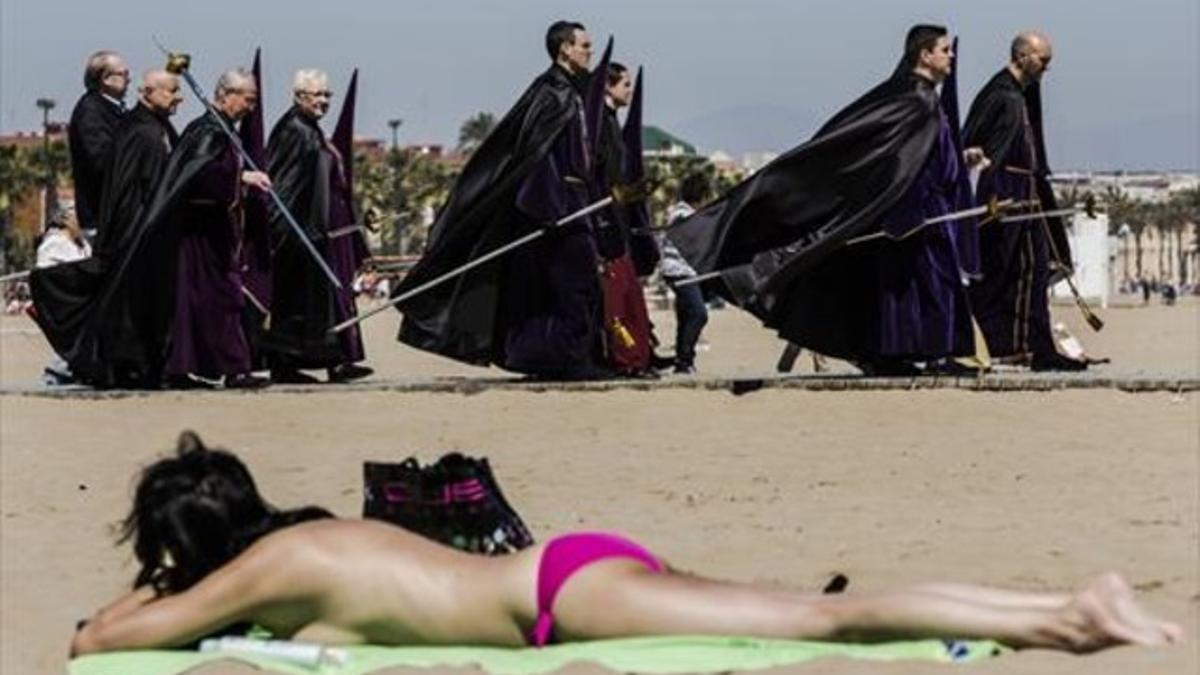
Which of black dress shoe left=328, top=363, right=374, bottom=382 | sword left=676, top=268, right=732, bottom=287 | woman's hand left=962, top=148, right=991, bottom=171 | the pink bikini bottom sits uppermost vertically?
woman's hand left=962, top=148, right=991, bottom=171

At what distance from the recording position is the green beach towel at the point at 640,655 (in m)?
5.86

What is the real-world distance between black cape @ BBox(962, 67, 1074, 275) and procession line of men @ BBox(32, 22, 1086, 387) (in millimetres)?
16

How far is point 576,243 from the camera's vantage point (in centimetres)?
1555

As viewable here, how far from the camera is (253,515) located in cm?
643

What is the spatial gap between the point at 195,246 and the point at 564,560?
9.96m

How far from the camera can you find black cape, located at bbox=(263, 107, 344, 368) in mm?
16500

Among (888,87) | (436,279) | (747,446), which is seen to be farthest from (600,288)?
(747,446)

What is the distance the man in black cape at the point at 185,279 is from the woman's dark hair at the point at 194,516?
9.16 meters

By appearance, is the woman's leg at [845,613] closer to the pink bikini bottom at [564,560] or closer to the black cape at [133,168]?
the pink bikini bottom at [564,560]

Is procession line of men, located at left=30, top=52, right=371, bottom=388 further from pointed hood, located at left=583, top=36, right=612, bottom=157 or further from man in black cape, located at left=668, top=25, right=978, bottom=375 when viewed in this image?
man in black cape, located at left=668, top=25, right=978, bottom=375

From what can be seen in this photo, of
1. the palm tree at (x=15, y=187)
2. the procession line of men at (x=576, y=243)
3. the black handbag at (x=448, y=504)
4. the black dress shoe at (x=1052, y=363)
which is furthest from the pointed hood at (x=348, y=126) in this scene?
the palm tree at (x=15, y=187)

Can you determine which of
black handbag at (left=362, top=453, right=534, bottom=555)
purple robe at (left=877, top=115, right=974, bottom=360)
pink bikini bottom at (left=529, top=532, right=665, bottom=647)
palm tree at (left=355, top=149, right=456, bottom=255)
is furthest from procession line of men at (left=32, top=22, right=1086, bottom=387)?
palm tree at (left=355, top=149, right=456, bottom=255)

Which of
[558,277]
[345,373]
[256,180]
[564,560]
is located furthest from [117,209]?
[564,560]

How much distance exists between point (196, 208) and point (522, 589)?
9855 mm
